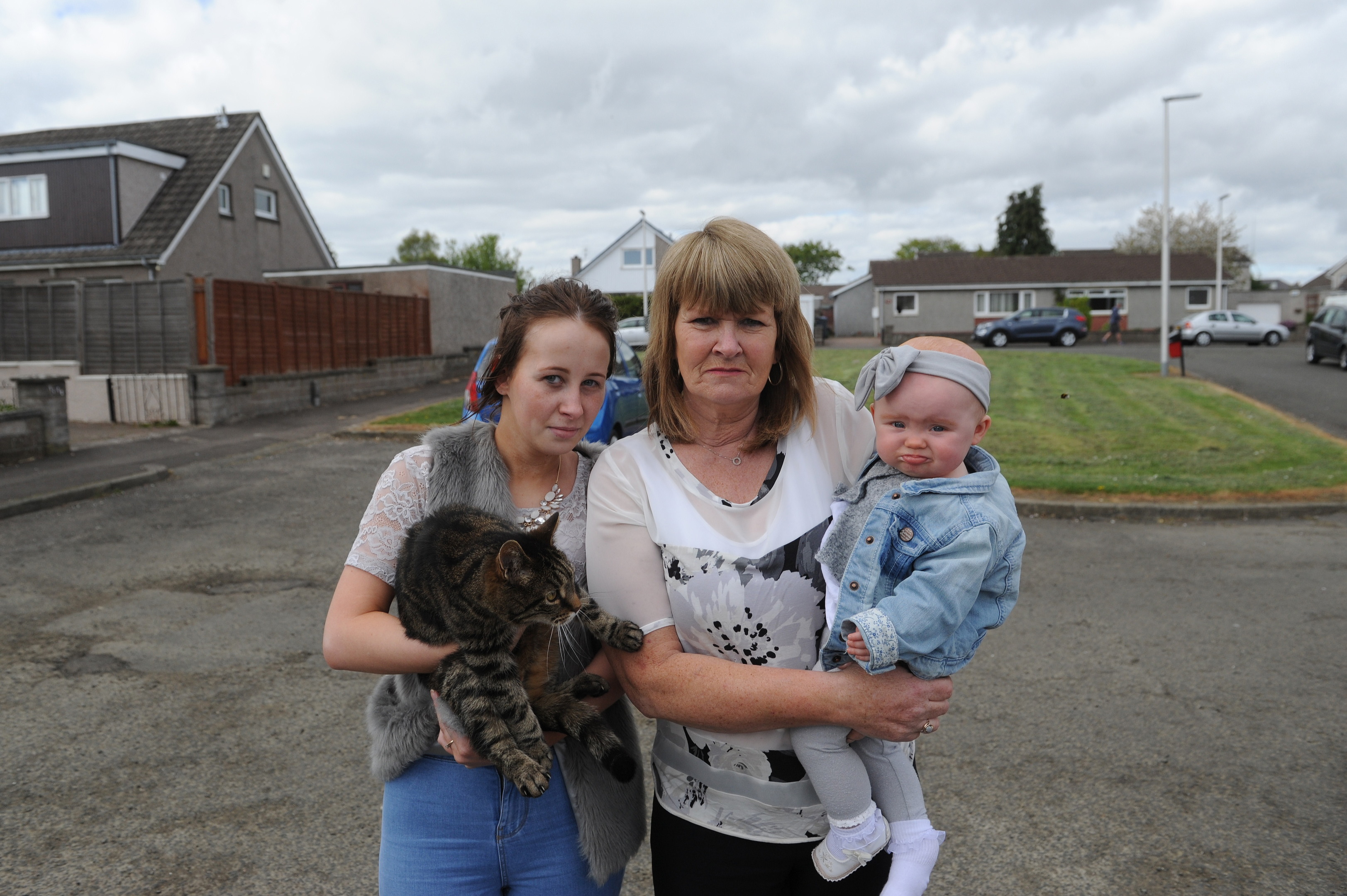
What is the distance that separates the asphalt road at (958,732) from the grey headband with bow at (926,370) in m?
2.27

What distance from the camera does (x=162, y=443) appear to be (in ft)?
48.4

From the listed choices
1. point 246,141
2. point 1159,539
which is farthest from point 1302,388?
point 246,141

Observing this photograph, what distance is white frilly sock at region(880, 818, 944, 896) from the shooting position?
2.04m

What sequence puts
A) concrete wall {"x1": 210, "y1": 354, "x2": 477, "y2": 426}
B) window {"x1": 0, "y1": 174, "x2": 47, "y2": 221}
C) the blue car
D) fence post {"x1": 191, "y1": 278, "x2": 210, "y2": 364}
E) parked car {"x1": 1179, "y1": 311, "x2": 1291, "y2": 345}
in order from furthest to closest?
Result: parked car {"x1": 1179, "y1": 311, "x2": 1291, "y2": 345}, window {"x1": 0, "y1": 174, "x2": 47, "y2": 221}, concrete wall {"x1": 210, "y1": 354, "x2": 477, "y2": 426}, fence post {"x1": 191, "y1": 278, "x2": 210, "y2": 364}, the blue car

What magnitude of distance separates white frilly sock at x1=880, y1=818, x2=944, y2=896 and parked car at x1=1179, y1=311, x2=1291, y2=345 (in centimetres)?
4342

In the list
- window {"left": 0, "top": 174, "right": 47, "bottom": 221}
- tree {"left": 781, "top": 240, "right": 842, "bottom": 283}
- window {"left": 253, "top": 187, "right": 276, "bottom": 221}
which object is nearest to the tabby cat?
window {"left": 0, "top": 174, "right": 47, "bottom": 221}

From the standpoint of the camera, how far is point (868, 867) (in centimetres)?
207

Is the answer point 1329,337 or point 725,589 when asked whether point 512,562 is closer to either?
point 725,589

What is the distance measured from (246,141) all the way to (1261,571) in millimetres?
30552

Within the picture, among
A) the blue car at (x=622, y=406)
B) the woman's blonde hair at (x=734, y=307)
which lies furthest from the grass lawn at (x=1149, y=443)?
the woman's blonde hair at (x=734, y=307)

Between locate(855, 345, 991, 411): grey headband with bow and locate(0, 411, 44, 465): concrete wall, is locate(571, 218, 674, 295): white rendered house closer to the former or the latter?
locate(0, 411, 44, 465): concrete wall

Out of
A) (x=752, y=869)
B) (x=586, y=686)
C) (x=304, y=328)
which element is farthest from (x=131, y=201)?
(x=752, y=869)

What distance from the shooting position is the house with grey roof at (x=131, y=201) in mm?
24984

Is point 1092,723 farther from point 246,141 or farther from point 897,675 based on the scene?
point 246,141
